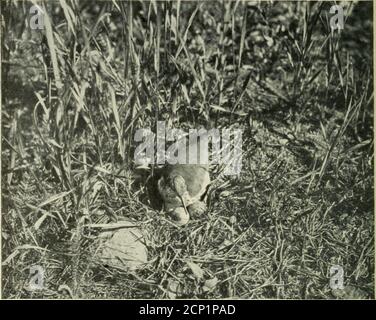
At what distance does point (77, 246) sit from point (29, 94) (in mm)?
A: 368

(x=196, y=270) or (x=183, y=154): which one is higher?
(x=183, y=154)

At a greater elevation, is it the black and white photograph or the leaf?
the black and white photograph

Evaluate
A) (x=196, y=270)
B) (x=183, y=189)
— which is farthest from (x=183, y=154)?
(x=196, y=270)

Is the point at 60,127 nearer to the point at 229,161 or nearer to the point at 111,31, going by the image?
the point at 111,31

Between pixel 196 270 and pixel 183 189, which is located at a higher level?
pixel 183 189

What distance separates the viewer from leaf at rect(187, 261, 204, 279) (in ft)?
4.48

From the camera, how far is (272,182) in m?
1.38

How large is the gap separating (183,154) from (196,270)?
0.27m

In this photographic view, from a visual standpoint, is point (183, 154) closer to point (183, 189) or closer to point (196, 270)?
point (183, 189)

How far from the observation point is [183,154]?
137cm

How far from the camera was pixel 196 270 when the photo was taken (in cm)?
137

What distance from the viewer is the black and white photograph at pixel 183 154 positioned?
1.36m

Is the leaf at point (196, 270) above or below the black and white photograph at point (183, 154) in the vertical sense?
below

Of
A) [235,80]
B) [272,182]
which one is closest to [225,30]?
[235,80]
